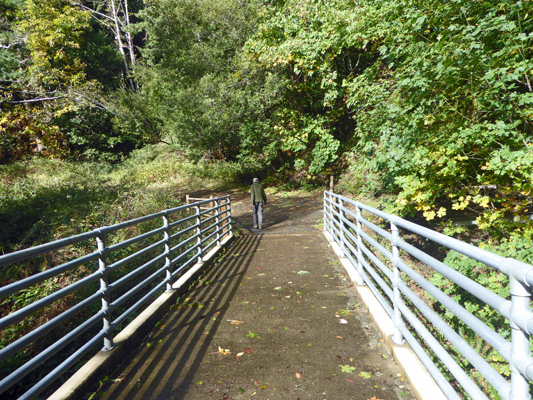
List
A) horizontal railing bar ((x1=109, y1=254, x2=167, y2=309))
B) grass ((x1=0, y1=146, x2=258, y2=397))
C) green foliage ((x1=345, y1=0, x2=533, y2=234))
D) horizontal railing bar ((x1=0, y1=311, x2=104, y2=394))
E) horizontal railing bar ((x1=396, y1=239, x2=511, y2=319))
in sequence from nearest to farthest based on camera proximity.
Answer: horizontal railing bar ((x1=396, y1=239, x2=511, y2=319)), horizontal railing bar ((x1=0, y1=311, x2=104, y2=394)), horizontal railing bar ((x1=109, y1=254, x2=167, y2=309)), green foliage ((x1=345, y1=0, x2=533, y2=234)), grass ((x1=0, y1=146, x2=258, y2=397))

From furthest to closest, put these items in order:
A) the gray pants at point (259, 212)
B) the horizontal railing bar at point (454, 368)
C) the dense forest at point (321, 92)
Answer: the gray pants at point (259, 212), the dense forest at point (321, 92), the horizontal railing bar at point (454, 368)

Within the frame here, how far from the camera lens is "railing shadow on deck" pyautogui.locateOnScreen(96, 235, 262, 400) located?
282 cm

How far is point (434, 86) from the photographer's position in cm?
709

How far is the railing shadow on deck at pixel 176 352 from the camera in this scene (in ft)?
9.25

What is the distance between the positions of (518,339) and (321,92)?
61.5ft

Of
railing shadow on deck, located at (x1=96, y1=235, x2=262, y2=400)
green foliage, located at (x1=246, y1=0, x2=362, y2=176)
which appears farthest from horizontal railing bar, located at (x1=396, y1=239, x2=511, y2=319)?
green foliage, located at (x1=246, y1=0, x2=362, y2=176)

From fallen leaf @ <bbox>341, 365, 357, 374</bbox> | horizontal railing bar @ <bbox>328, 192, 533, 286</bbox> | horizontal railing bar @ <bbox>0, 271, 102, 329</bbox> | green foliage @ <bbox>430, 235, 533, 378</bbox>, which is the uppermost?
horizontal railing bar @ <bbox>328, 192, 533, 286</bbox>

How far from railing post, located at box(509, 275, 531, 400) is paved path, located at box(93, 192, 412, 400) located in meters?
1.25

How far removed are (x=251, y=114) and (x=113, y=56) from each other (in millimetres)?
22893

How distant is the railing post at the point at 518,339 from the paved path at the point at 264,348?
49.3 inches

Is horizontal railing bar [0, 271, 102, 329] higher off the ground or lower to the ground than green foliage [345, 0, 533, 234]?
lower

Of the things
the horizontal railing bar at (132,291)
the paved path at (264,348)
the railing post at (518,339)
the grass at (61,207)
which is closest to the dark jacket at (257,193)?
the grass at (61,207)

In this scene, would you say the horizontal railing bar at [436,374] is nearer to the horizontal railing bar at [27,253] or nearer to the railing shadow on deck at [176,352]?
the railing shadow on deck at [176,352]

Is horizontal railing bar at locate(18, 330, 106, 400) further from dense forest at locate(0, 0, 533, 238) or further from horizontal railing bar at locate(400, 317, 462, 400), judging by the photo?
dense forest at locate(0, 0, 533, 238)
